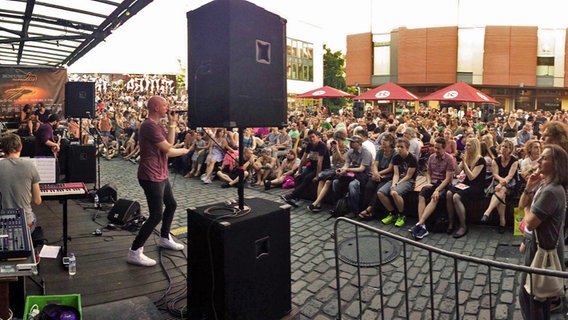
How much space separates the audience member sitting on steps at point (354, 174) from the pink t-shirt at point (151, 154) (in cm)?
439

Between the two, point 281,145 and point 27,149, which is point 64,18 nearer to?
point 27,149

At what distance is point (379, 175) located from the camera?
27.8ft

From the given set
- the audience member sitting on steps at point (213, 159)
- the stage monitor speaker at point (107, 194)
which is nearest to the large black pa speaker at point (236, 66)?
the stage monitor speaker at point (107, 194)

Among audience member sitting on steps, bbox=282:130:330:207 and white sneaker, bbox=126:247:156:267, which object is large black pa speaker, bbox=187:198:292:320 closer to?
white sneaker, bbox=126:247:156:267

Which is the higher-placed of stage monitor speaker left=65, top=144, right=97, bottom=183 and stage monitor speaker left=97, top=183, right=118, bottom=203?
stage monitor speaker left=65, top=144, right=97, bottom=183

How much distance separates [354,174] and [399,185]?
1.04m

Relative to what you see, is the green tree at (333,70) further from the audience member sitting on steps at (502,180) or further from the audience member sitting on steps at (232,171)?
the audience member sitting on steps at (502,180)

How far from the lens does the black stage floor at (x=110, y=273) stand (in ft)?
14.5

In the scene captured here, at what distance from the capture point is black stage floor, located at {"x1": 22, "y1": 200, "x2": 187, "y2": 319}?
4426 millimetres

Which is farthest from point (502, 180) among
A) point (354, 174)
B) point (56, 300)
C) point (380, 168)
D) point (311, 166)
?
point (56, 300)

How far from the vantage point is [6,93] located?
51.6ft

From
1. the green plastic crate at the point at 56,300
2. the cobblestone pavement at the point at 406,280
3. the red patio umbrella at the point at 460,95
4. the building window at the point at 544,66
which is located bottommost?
the cobblestone pavement at the point at 406,280

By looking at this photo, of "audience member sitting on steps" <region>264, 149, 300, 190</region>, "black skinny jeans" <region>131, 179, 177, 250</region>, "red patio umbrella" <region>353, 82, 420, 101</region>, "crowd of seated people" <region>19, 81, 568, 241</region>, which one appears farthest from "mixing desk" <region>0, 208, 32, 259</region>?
"red patio umbrella" <region>353, 82, 420, 101</region>

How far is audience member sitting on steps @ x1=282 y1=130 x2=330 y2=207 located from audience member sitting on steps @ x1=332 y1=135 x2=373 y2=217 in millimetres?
589
